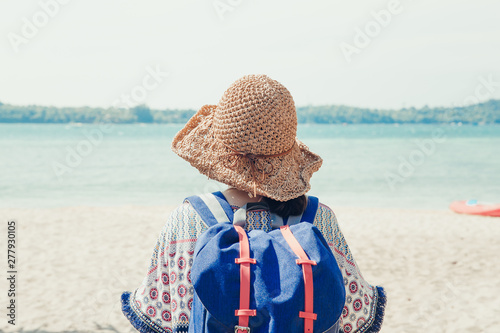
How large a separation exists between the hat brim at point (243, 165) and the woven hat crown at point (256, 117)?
0.05 m

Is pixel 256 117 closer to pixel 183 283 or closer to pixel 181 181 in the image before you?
pixel 183 283

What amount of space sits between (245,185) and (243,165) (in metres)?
0.06

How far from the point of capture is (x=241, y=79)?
1.48 meters

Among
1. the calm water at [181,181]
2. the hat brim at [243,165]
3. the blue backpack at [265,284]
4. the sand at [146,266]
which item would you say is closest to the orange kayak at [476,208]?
the sand at [146,266]

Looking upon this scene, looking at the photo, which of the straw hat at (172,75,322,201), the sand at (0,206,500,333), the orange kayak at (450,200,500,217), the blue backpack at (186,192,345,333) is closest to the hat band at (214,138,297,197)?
the straw hat at (172,75,322,201)

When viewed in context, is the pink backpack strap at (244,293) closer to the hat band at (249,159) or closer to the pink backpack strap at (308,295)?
the pink backpack strap at (308,295)

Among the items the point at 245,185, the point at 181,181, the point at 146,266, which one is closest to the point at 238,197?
the point at 245,185

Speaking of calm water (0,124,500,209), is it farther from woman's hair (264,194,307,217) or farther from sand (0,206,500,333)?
woman's hair (264,194,307,217)

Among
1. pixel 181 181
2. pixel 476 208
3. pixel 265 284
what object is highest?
pixel 265 284

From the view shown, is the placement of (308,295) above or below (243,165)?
below

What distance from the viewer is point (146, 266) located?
273 inches

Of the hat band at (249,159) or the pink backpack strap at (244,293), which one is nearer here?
the pink backpack strap at (244,293)

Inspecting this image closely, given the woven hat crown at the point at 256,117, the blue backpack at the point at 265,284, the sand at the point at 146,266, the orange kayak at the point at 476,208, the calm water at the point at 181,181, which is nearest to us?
the blue backpack at the point at 265,284

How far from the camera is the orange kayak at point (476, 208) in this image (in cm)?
1198
